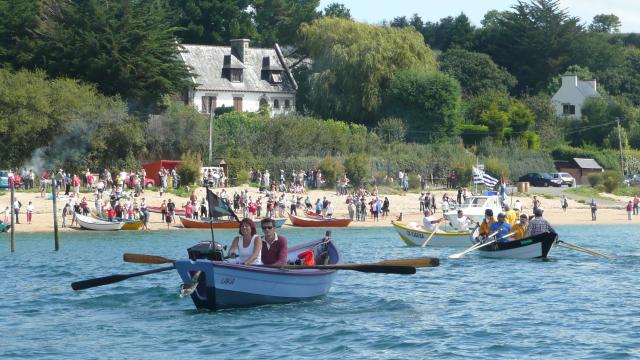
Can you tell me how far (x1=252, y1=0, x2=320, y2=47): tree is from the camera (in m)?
116

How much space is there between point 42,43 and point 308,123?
18909 millimetres

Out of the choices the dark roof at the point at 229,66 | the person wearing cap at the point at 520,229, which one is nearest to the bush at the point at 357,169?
the dark roof at the point at 229,66

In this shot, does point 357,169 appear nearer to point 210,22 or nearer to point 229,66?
point 229,66

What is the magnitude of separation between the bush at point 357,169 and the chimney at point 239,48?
23783 millimetres

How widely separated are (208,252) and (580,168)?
230ft

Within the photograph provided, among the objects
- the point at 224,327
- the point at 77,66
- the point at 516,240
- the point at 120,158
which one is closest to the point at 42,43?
the point at 77,66

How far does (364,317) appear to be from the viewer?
91.0 ft

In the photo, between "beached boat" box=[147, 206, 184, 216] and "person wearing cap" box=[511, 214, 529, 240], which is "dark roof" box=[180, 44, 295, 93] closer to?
"beached boat" box=[147, 206, 184, 216]

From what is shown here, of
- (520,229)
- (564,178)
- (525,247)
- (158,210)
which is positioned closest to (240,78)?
(564,178)

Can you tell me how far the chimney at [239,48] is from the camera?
9894 cm

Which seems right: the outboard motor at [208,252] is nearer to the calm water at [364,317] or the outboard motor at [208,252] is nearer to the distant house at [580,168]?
the calm water at [364,317]

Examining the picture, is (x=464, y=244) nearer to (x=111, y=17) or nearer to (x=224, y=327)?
(x=224, y=327)

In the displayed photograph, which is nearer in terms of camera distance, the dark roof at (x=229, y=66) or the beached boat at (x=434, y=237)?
the beached boat at (x=434, y=237)

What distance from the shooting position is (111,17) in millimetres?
80375
